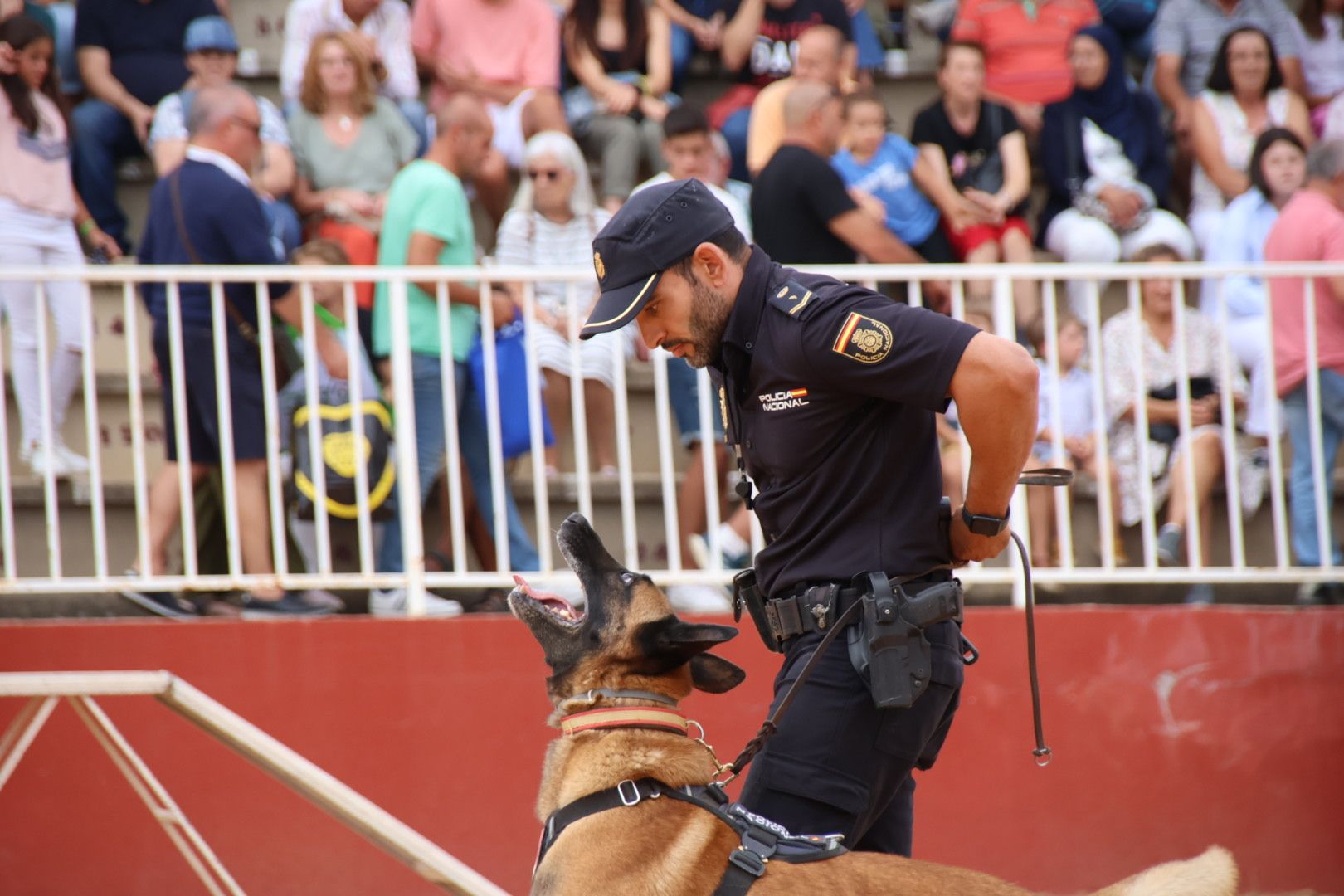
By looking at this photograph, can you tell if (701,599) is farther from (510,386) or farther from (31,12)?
(31,12)

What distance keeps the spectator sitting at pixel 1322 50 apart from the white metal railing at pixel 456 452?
3552mm

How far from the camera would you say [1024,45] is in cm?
801

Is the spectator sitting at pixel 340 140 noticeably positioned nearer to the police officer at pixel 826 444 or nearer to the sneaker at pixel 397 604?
the sneaker at pixel 397 604

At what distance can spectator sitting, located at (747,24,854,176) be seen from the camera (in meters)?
6.77

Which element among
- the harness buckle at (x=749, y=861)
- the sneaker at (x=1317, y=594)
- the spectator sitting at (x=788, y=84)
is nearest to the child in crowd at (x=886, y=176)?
the spectator sitting at (x=788, y=84)

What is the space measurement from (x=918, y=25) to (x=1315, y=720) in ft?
16.3

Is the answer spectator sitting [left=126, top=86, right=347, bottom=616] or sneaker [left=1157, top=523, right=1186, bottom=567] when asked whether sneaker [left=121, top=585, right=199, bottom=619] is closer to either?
spectator sitting [left=126, top=86, right=347, bottom=616]

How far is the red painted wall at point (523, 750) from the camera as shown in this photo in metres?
5.16

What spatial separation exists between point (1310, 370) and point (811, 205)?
209cm

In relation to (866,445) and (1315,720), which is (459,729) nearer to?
(866,445)

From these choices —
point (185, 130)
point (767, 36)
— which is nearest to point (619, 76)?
point (767, 36)

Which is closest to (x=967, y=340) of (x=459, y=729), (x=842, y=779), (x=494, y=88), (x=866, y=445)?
(x=866, y=445)

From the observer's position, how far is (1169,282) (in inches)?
243

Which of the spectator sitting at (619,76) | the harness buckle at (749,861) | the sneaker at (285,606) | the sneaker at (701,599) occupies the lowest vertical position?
the harness buckle at (749,861)
